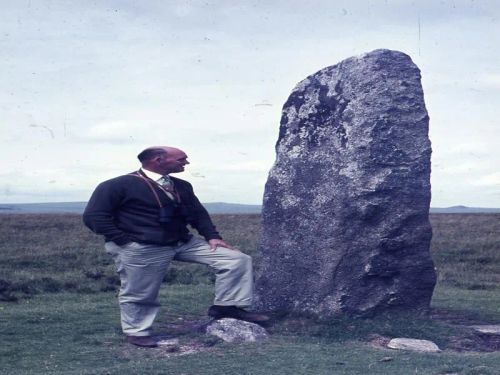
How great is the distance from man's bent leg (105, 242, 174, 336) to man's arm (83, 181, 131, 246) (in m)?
0.17

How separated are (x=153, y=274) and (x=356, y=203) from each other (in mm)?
2690

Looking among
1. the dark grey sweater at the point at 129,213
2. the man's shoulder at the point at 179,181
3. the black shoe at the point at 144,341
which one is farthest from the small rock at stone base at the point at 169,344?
the man's shoulder at the point at 179,181

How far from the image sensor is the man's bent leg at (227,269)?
845cm

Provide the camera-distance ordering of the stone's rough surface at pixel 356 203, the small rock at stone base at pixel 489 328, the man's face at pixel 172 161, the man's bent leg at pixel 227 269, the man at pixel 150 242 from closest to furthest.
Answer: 1. the man at pixel 150 242
2. the man's bent leg at pixel 227 269
3. the man's face at pixel 172 161
4. the small rock at stone base at pixel 489 328
5. the stone's rough surface at pixel 356 203

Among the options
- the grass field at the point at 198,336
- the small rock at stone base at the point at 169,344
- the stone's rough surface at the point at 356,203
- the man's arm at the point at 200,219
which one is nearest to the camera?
the grass field at the point at 198,336

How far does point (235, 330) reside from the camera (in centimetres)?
835

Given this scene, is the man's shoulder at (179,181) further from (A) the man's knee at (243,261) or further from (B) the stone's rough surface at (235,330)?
(B) the stone's rough surface at (235,330)

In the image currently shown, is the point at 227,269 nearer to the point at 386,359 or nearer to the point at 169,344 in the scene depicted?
the point at 169,344

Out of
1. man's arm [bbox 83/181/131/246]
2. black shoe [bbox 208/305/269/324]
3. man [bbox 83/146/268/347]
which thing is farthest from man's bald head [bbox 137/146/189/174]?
black shoe [bbox 208/305/269/324]

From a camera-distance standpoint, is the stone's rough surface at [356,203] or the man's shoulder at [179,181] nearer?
the man's shoulder at [179,181]

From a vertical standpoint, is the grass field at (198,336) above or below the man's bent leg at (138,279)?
below

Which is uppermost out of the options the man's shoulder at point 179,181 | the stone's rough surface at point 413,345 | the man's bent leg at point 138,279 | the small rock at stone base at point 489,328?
the man's shoulder at point 179,181

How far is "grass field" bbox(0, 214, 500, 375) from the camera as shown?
712 centimetres

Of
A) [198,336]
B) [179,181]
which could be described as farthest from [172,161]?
[198,336]
